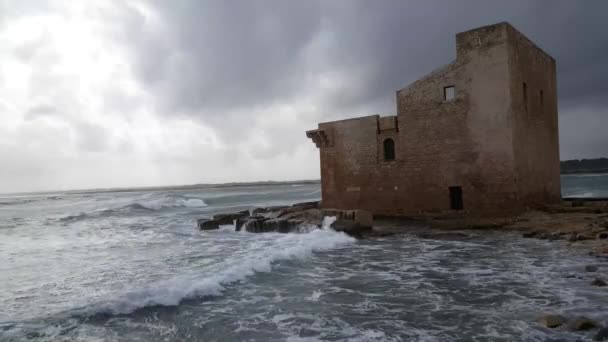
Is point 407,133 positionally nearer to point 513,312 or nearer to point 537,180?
point 537,180

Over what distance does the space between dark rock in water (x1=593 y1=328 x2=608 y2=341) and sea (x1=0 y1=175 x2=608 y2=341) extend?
0.33 ft

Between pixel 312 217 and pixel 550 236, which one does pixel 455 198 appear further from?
pixel 312 217

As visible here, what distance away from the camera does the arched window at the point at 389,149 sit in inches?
663

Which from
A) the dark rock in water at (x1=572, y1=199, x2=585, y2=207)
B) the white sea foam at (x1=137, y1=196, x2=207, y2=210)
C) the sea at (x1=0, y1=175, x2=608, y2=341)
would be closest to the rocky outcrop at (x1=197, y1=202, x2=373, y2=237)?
the sea at (x1=0, y1=175, x2=608, y2=341)

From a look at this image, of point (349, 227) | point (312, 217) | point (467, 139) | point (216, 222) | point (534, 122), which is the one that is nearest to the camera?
point (349, 227)

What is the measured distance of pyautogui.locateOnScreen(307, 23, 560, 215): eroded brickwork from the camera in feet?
46.7

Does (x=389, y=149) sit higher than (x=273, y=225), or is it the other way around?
(x=389, y=149)

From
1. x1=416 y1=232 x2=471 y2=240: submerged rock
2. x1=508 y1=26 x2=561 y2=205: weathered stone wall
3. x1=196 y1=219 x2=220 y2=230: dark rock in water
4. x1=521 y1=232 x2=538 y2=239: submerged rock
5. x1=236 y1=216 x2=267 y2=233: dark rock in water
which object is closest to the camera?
x1=521 y1=232 x2=538 y2=239: submerged rock

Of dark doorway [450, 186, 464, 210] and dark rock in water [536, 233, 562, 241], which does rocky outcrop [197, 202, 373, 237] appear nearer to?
dark doorway [450, 186, 464, 210]

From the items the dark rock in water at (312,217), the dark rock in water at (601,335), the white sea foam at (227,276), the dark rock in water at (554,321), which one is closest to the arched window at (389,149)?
the dark rock in water at (312,217)

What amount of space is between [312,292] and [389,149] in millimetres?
10494

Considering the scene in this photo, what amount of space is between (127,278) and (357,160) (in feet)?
35.3

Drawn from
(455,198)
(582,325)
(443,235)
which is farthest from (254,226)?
(582,325)

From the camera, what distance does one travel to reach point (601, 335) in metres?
4.61
